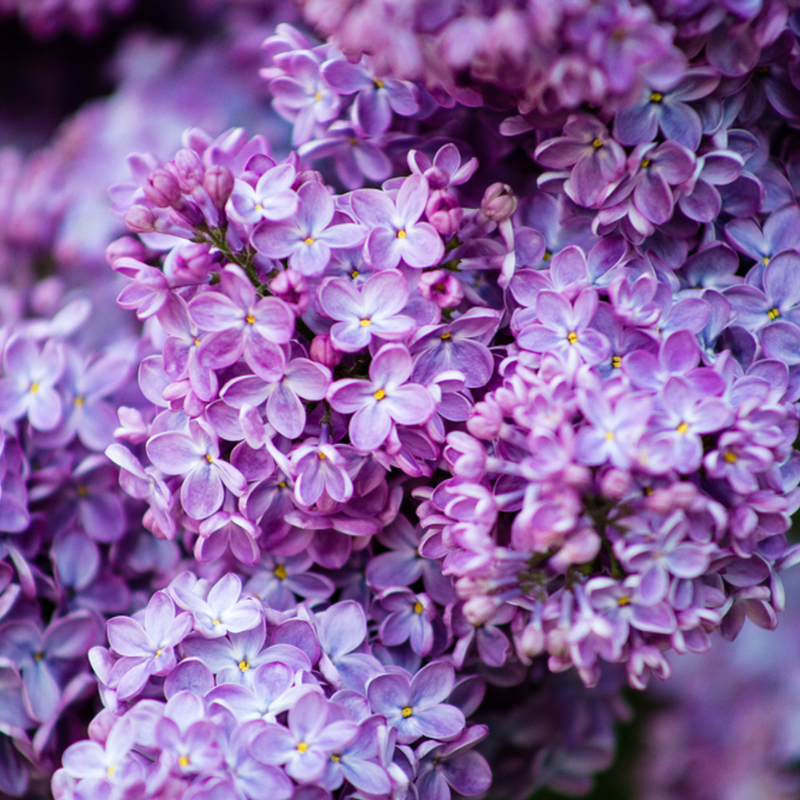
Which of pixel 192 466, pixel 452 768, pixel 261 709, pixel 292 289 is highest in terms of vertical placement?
pixel 292 289

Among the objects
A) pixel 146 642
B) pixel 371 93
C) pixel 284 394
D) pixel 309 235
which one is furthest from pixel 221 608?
pixel 371 93

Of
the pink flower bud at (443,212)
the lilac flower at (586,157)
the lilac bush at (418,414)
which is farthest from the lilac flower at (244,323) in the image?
the lilac flower at (586,157)

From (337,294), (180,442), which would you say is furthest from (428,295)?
(180,442)

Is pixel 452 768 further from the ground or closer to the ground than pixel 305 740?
closer to the ground

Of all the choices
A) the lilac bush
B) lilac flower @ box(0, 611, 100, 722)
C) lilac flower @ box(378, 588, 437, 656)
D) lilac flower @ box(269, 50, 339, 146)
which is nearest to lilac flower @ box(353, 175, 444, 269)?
the lilac bush

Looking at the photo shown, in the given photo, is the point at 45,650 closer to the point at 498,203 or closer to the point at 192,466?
the point at 192,466

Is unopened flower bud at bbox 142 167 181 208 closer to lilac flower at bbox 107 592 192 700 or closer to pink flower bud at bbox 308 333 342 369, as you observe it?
pink flower bud at bbox 308 333 342 369

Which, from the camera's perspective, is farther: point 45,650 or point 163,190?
point 45,650

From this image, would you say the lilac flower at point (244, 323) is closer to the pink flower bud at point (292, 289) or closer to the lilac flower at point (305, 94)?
the pink flower bud at point (292, 289)
